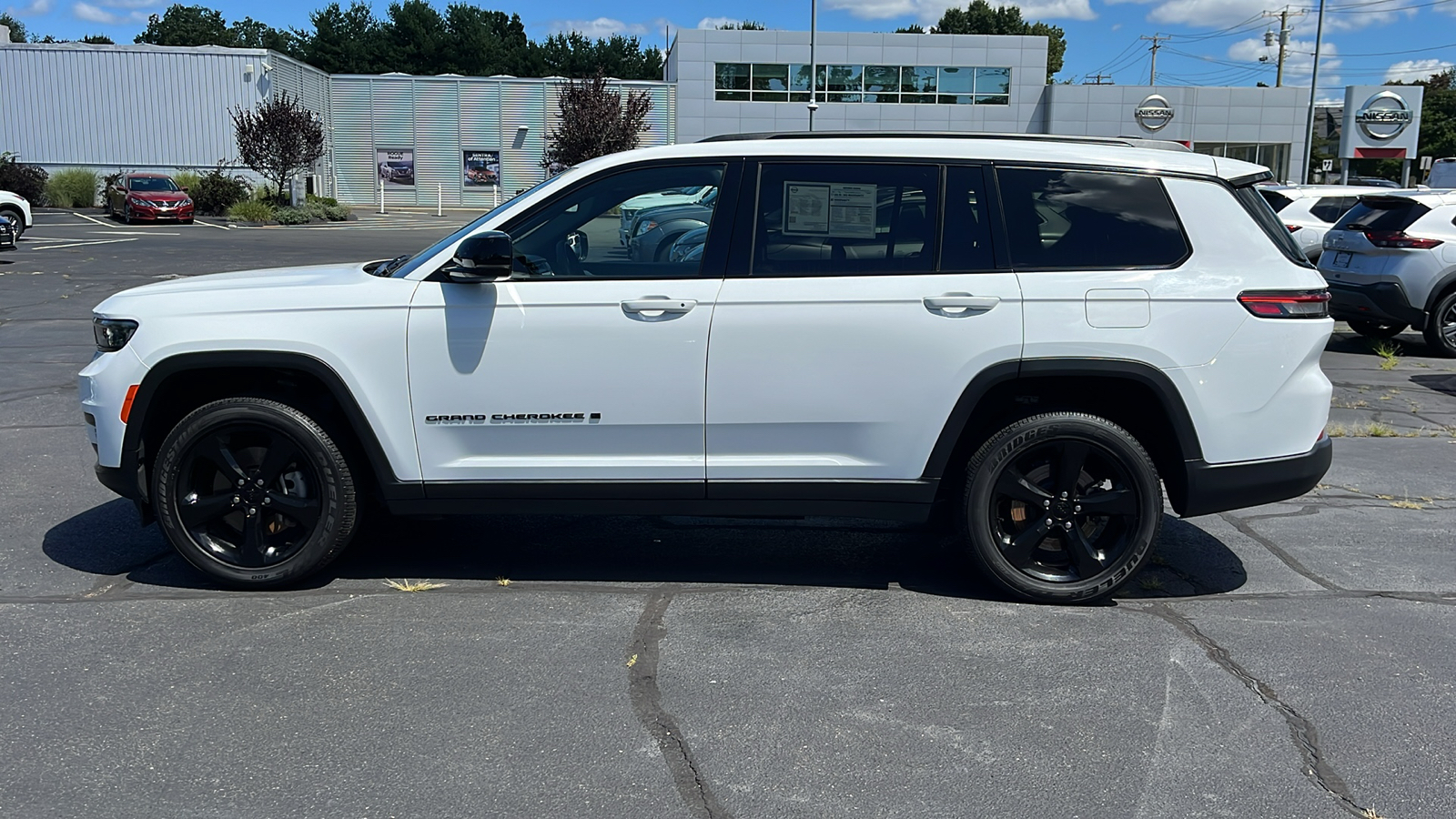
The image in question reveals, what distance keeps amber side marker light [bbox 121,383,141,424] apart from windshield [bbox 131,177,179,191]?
121 ft

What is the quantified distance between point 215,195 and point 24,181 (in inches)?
374

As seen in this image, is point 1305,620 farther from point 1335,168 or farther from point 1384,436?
point 1335,168

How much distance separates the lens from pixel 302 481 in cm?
478

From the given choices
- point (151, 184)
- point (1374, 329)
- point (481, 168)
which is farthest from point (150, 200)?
point (1374, 329)

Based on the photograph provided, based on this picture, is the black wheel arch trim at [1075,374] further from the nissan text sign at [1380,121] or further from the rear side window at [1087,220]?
the nissan text sign at [1380,121]

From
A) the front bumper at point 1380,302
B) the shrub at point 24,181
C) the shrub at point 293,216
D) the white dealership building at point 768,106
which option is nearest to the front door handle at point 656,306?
the front bumper at point 1380,302

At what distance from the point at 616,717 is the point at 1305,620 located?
2.83 meters

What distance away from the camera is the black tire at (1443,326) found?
11703 mm

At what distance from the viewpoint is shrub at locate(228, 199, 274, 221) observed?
3941cm

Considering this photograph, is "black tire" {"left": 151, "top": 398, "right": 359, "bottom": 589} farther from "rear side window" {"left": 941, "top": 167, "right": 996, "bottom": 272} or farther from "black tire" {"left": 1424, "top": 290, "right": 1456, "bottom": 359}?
"black tire" {"left": 1424, "top": 290, "right": 1456, "bottom": 359}

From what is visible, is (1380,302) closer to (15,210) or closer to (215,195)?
(15,210)

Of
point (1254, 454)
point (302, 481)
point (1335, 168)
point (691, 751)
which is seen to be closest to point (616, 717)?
A: point (691, 751)

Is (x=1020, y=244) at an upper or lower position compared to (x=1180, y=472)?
upper

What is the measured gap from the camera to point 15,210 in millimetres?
25609
